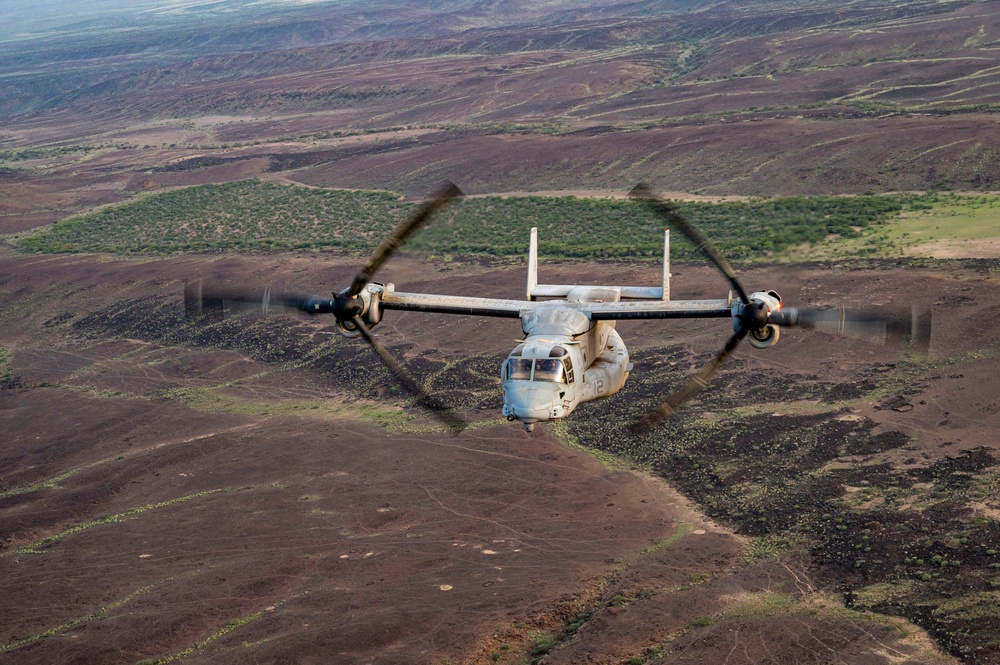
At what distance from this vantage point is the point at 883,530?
3094 cm

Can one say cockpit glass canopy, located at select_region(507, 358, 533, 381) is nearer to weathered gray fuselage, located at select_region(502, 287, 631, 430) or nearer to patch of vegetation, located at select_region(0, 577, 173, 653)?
weathered gray fuselage, located at select_region(502, 287, 631, 430)

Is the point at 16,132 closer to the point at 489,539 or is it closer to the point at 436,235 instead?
the point at 436,235

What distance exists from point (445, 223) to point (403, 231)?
55950 mm

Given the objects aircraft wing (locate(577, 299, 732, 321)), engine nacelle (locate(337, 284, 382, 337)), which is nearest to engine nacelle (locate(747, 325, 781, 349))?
aircraft wing (locate(577, 299, 732, 321))

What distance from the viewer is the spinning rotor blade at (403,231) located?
27.8 meters

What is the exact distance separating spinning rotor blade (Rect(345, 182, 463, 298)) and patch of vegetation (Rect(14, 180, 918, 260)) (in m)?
39.9

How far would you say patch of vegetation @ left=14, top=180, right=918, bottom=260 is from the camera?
2793 inches

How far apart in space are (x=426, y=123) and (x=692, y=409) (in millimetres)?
110077

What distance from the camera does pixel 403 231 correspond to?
28547mm

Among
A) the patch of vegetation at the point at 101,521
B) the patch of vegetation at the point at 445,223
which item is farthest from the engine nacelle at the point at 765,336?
the patch of vegetation at the point at 445,223

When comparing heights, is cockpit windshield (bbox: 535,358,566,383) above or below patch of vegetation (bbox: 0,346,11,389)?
above

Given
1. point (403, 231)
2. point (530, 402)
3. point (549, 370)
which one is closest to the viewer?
point (530, 402)

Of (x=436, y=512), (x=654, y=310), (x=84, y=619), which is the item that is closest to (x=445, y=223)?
(x=436, y=512)

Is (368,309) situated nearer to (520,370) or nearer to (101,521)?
(520,370)
